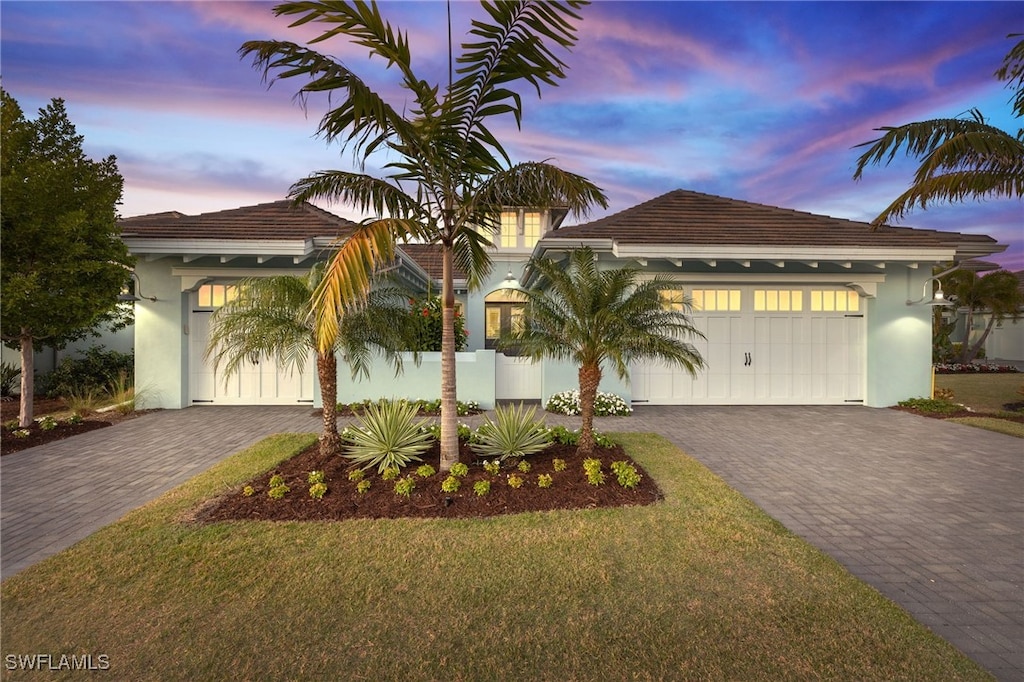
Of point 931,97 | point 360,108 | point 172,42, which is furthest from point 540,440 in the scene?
point 931,97

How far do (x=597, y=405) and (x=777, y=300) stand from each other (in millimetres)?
5392

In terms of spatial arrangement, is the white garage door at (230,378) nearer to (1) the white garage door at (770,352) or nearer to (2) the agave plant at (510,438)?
(2) the agave plant at (510,438)

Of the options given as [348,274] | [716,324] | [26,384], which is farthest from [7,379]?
[716,324]

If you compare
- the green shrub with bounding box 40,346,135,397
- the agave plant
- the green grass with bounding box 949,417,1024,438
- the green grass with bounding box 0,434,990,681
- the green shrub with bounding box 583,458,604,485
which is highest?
the green shrub with bounding box 40,346,135,397

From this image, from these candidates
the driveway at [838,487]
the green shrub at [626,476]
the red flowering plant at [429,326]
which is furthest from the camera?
the red flowering plant at [429,326]

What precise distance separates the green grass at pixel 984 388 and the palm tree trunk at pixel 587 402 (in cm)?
1081

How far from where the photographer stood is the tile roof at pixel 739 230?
1045 cm

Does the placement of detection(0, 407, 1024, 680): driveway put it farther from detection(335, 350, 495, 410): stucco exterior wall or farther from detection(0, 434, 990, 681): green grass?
detection(335, 350, 495, 410): stucco exterior wall

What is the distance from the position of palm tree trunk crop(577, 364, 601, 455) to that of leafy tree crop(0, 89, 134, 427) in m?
8.57

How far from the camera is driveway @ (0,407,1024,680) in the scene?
3.40 m

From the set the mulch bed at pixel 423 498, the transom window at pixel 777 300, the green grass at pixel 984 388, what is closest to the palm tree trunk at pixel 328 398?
the mulch bed at pixel 423 498

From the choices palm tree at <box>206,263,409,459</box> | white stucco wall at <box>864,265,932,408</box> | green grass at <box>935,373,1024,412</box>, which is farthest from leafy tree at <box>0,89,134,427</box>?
green grass at <box>935,373,1024,412</box>
